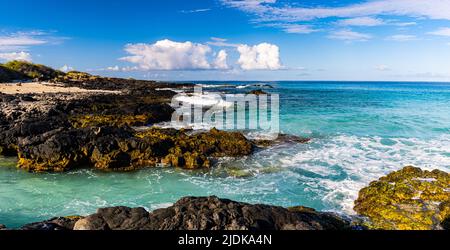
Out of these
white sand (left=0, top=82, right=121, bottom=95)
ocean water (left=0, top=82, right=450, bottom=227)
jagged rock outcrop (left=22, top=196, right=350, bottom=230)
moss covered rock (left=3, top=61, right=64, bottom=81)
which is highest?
moss covered rock (left=3, top=61, right=64, bottom=81)

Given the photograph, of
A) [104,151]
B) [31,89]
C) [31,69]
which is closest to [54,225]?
[104,151]

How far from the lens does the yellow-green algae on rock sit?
33.4 ft

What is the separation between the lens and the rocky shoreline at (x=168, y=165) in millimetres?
7402

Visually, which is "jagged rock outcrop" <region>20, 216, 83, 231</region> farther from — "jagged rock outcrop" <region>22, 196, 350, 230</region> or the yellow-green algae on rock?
the yellow-green algae on rock

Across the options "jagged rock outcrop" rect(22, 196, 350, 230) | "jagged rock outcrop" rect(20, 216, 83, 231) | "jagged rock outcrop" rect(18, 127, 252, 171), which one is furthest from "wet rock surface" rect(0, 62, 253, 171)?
"jagged rock outcrop" rect(22, 196, 350, 230)

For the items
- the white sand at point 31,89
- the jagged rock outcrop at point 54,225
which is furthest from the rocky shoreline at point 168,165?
the white sand at point 31,89

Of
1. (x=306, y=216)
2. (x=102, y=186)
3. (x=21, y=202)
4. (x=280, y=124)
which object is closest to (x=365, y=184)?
(x=306, y=216)

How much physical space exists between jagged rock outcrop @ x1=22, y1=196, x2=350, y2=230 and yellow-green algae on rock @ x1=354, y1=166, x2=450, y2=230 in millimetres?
3628

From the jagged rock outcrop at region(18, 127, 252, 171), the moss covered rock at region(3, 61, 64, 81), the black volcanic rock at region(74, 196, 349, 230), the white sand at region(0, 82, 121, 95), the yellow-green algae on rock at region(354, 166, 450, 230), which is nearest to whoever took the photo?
the black volcanic rock at region(74, 196, 349, 230)

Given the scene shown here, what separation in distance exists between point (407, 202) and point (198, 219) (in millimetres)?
8060

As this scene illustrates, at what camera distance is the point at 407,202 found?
11242 mm

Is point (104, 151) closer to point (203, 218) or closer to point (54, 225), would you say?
point (54, 225)
